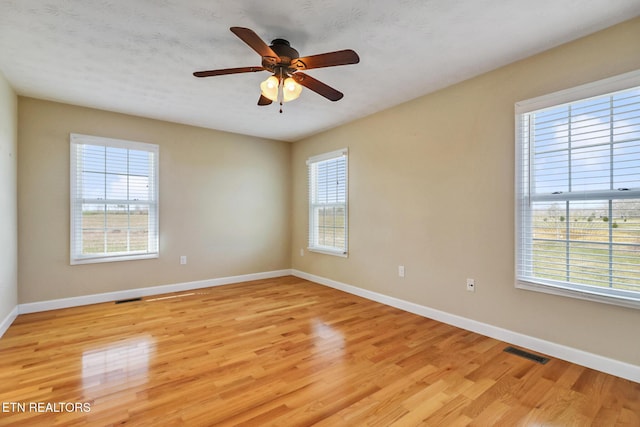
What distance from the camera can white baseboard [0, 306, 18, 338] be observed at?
9.55ft

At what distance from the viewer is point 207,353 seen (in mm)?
2535

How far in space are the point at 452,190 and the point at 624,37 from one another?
5.31 feet

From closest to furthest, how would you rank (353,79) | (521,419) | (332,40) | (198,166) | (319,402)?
(521,419), (319,402), (332,40), (353,79), (198,166)

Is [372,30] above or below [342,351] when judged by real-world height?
above

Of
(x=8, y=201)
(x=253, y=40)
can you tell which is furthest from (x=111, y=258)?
(x=253, y=40)

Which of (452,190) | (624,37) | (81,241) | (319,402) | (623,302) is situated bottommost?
(319,402)

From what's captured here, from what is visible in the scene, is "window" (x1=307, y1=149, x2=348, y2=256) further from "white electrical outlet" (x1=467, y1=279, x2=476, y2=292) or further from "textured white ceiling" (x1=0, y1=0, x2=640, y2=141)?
"white electrical outlet" (x1=467, y1=279, x2=476, y2=292)

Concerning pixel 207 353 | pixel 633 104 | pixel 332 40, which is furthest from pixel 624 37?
pixel 207 353

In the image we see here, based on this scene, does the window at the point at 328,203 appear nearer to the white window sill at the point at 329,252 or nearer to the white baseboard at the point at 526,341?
the white window sill at the point at 329,252

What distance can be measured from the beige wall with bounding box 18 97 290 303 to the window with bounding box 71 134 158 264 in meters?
0.10

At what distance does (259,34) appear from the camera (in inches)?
89.7

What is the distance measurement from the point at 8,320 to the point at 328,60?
3.99 meters

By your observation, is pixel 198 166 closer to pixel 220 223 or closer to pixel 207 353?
pixel 220 223

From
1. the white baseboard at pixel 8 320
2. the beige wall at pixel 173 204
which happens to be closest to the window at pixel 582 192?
the beige wall at pixel 173 204
